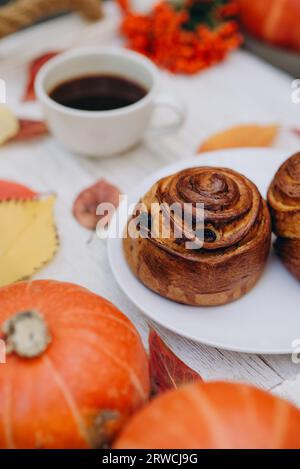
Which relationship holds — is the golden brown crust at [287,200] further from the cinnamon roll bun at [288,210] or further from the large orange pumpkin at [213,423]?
the large orange pumpkin at [213,423]

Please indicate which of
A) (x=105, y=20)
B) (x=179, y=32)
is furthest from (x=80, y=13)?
(x=179, y=32)

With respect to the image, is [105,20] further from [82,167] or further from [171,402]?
[171,402]

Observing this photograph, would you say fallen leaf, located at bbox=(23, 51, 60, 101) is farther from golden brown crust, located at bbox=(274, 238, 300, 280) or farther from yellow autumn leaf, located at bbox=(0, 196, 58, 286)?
golden brown crust, located at bbox=(274, 238, 300, 280)

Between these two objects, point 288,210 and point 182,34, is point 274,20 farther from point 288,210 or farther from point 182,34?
point 288,210

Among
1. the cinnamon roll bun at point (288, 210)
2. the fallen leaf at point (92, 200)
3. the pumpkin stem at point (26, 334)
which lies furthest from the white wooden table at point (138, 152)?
the pumpkin stem at point (26, 334)

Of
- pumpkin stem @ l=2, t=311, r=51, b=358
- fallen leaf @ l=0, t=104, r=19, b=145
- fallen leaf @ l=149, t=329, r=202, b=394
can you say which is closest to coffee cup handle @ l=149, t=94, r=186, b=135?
fallen leaf @ l=0, t=104, r=19, b=145

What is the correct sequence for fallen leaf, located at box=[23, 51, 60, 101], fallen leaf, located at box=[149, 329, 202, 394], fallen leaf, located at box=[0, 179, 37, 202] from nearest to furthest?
fallen leaf, located at box=[149, 329, 202, 394] → fallen leaf, located at box=[0, 179, 37, 202] → fallen leaf, located at box=[23, 51, 60, 101]
